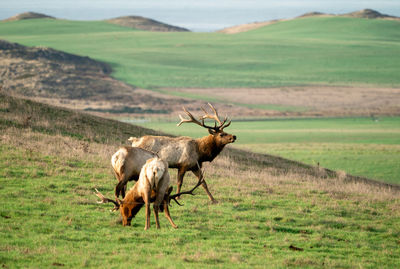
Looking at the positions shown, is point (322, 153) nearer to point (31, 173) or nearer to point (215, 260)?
point (31, 173)

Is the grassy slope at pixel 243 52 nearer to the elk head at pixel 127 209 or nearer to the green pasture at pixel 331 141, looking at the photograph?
the green pasture at pixel 331 141

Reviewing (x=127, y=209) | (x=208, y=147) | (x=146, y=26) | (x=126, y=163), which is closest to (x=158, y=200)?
(x=127, y=209)

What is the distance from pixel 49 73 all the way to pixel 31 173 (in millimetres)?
65432

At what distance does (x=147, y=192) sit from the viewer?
13.3 m

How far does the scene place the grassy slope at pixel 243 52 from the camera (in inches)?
3878

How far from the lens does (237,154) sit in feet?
101

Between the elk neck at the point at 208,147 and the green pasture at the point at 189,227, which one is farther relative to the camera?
the elk neck at the point at 208,147

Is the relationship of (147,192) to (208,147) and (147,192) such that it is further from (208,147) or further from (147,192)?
(208,147)

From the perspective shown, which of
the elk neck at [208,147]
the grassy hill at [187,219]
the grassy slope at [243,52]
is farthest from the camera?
the grassy slope at [243,52]

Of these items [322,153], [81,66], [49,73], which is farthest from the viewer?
[81,66]

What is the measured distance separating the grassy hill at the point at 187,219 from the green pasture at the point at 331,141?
12.3 metres

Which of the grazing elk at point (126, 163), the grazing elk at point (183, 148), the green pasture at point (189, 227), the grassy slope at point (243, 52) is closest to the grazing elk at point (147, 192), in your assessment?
the green pasture at point (189, 227)

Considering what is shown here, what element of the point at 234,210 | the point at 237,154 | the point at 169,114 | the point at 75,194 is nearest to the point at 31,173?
the point at 75,194

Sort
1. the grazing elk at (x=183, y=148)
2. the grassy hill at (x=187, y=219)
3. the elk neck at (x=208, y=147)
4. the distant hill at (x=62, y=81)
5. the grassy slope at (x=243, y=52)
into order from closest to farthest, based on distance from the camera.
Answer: the grassy hill at (x=187, y=219), the grazing elk at (x=183, y=148), the elk neck at (x=208, y=147), the distant hill at (x=62, y=81), the grassy slope at (x=243, y=52)
